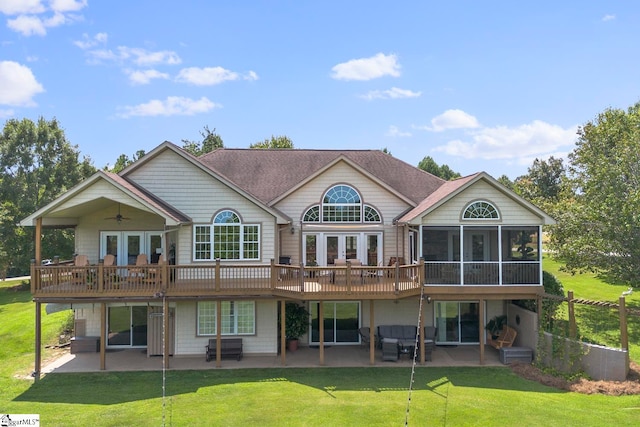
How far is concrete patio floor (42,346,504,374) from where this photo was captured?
15891 millimetres

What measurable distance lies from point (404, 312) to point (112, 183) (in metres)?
12.8

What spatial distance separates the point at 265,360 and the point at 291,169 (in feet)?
31.4

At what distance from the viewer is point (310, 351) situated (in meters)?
18.0

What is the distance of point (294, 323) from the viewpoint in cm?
1786

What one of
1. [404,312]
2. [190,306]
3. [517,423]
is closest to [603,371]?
[517,423]

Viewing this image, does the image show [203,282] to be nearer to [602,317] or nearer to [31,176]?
[602,317]

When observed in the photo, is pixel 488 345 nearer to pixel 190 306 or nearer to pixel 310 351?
pixel 310 351

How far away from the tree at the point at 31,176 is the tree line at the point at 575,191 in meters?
0.07

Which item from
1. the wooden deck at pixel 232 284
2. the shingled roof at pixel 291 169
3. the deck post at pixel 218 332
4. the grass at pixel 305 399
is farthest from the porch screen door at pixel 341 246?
the deck post at pixel 218 332

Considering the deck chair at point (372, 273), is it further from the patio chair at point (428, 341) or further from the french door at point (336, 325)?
the french door at point (336, 325)

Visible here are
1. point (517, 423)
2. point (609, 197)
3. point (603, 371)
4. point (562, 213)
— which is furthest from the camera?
point (562, 213)

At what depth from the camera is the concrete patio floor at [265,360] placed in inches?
626

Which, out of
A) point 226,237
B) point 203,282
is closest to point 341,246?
point 226,237

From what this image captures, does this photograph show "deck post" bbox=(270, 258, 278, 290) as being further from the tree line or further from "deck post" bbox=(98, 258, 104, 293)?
the tree line
